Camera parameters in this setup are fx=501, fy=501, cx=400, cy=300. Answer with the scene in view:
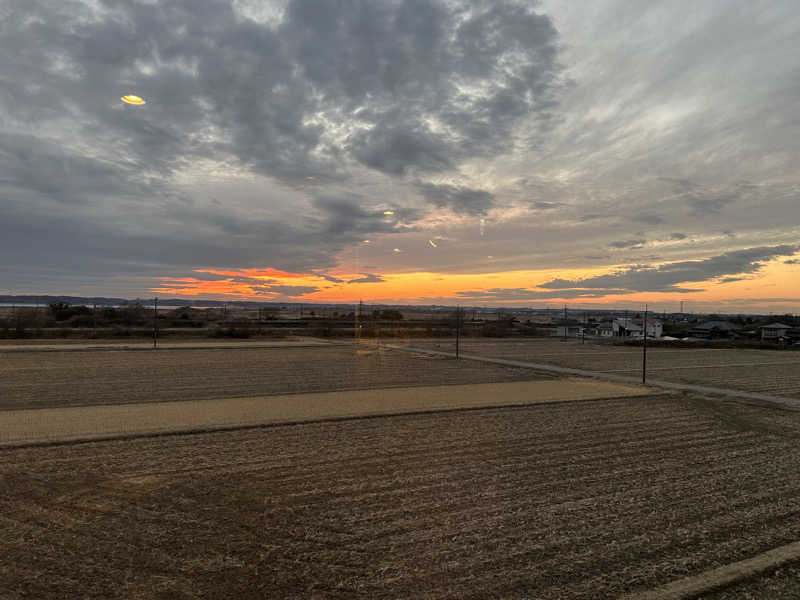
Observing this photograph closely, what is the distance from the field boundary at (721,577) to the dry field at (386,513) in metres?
0.13

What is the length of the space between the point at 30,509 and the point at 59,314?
62.1 meters

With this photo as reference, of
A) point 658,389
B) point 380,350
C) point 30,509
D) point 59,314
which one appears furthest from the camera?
point 59,314

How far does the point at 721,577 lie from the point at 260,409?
11435 millimetres

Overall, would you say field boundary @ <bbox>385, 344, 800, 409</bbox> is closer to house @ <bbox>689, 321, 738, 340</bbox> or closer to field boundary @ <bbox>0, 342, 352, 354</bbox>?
field boundary @ <bbox>0, 342, 352, 354</bbox>

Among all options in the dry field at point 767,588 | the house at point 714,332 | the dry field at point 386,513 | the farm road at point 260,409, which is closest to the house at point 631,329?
the house at point 714,332

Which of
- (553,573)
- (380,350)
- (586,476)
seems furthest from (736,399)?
(380,350)

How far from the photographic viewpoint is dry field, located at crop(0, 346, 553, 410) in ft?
53.9

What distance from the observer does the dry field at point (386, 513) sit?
17.3 ft

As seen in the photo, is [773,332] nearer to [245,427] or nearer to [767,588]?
[245,427]

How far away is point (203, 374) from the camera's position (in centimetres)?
2150

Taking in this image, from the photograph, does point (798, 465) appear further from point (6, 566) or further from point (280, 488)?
point (6, 566)

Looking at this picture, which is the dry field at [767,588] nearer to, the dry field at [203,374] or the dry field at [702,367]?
the dry field at [203,374]

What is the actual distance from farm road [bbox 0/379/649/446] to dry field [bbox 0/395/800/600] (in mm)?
1197

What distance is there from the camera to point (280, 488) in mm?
7922
